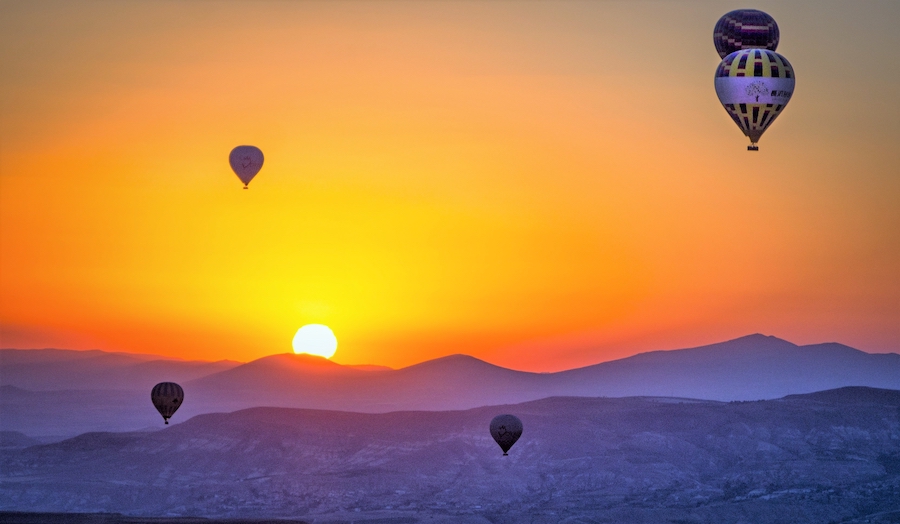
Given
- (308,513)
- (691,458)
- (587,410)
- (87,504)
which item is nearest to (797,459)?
(691,458)

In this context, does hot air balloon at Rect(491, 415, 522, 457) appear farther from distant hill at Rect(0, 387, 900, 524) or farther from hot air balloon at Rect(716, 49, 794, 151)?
hot air balloon at Rect(716, 49, 794, 151)

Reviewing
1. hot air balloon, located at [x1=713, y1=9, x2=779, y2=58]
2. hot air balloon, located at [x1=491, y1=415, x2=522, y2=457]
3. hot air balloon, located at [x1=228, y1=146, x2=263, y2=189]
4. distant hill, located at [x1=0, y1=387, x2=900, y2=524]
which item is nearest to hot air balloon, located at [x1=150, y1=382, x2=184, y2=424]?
distant hill, located at [x1=0, y1=387, x2=900, y2=524]

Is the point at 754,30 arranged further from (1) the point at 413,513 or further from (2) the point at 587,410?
(2) the point at 587,410

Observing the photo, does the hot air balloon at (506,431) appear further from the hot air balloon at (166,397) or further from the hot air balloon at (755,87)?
the hot air balloon at (755,87)

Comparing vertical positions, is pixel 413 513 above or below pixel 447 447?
below

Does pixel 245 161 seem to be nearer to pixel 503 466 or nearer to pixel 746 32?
pixel 746 32

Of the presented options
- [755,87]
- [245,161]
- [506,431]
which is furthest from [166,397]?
[755,87]
